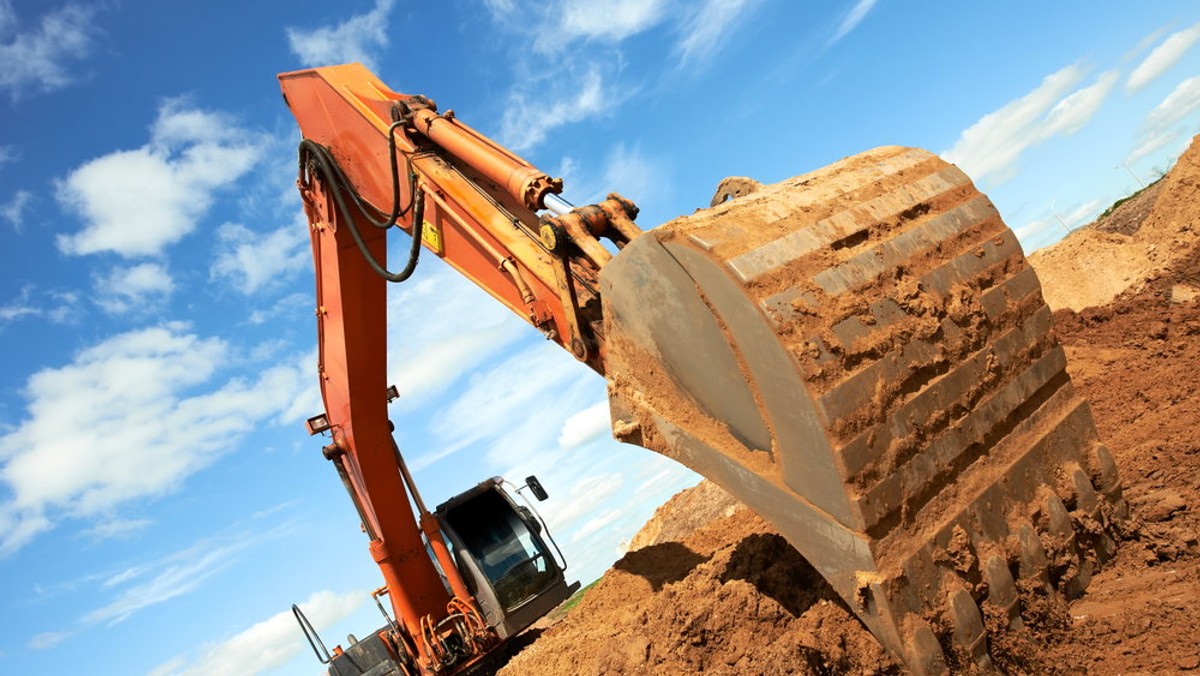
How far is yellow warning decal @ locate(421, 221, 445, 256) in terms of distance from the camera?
580cm

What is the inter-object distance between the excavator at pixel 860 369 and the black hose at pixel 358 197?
446 mm

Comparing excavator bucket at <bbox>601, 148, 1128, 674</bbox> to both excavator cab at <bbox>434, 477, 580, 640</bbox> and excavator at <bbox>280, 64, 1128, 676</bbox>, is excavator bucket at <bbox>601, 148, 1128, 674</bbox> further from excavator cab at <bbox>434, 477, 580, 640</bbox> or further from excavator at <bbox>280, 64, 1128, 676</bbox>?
excavator cab at <bbox>434, 477, 580, 640</bbox>

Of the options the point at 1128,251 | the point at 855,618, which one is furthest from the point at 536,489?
the point at 1128,251

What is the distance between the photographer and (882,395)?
3.29 meters

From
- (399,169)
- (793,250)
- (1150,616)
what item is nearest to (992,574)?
(1150,616)

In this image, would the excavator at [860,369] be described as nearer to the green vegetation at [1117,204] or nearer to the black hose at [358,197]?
the black hose at [358,197]

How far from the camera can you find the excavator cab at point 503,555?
8.53m

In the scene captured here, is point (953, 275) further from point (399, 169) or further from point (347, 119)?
point (347, 119)

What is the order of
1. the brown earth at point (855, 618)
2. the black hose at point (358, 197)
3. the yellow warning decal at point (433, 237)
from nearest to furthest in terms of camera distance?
1. the brown earth at point (855, 618)
2. the black hose at point (358, 197)
3. the yellow warning decal at point (433, 237)

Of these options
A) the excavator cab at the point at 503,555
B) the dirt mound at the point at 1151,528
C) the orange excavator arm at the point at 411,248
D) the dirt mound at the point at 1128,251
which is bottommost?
the dirt mound at the point at 1151,528

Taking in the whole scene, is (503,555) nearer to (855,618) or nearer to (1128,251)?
(855,618)

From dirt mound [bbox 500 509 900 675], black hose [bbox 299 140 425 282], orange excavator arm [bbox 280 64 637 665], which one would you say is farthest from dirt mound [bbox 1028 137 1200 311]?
black hose [bbox 299 140 425 282]

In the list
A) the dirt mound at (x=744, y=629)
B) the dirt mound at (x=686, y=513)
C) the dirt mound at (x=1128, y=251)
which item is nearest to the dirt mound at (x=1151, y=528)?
the dirt mound at (x=744, y=629)

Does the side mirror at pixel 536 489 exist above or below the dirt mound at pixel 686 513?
above
